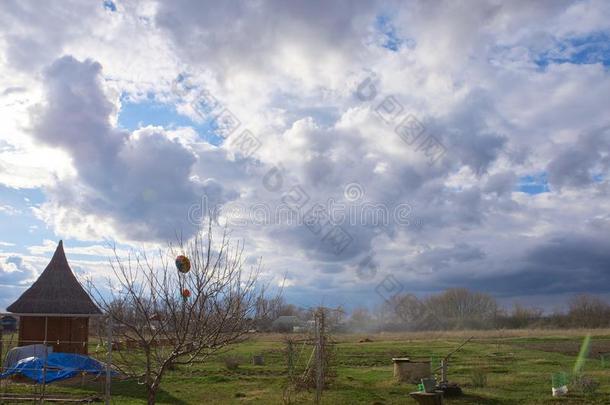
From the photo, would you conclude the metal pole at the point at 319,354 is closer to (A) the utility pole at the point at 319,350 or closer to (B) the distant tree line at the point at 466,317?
(A) the utility pole at the point at 319,350

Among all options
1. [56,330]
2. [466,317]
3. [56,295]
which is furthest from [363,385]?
Result: [466,317]

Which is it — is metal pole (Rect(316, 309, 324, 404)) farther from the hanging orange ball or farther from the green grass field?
the hanging orange ball

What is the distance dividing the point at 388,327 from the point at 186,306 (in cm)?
8369

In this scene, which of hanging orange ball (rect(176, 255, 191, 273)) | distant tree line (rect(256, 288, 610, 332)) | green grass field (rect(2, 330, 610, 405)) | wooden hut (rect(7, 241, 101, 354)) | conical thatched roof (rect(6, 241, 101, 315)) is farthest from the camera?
distant tree line (rect(256, 288, 610, 332))

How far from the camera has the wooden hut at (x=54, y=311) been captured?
27141 mm

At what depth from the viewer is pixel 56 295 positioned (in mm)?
28172

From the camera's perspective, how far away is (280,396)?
1900 cm

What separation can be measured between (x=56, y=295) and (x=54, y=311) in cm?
97

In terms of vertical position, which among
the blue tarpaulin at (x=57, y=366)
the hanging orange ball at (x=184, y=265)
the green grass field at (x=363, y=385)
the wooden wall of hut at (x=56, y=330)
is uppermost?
the hanging orange ball at (x=184, y=265)

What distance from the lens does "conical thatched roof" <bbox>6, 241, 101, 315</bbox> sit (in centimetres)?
2745

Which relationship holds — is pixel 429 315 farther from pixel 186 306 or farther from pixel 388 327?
pixel 186 306

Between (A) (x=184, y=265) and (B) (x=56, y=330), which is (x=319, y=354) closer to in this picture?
(A) (x=184, y=265)

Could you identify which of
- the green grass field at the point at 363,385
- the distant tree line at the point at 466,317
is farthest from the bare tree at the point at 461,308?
the green grass field at the point at 363,385

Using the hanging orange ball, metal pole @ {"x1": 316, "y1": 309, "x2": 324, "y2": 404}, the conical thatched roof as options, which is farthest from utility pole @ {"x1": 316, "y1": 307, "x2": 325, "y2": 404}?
the conical thatched roof
